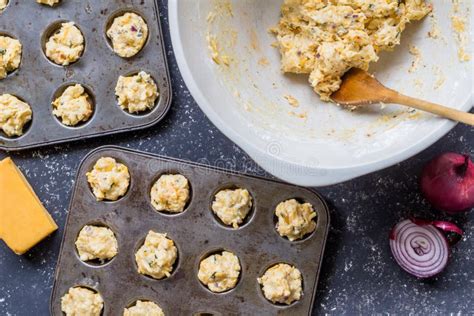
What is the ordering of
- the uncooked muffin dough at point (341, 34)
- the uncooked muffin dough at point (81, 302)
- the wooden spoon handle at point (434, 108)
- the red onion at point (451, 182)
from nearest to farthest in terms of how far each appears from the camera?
the wooden spoon handle at point (434, 108) → the uncooked muffin dough at point (341, 34) → the red onion at point (451, 182) → the uncooked muffin dough at point (81, 302)

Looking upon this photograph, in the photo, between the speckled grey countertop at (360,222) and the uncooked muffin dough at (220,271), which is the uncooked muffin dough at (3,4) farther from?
the uncooked muffin dough at (220,271)

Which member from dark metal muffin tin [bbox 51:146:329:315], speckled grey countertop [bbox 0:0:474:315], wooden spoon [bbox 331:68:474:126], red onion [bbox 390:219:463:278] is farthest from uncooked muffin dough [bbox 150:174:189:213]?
red onion [bbox 390:219:463:278]

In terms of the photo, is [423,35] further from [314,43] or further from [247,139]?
[247,139]

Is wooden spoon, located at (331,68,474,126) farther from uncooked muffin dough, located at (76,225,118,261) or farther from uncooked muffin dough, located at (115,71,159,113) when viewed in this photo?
uncooked muffin dough, located at (76,225,118,261)

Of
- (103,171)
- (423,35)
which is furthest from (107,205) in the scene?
(423,35)

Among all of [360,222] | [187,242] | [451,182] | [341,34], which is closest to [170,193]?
[187,242]

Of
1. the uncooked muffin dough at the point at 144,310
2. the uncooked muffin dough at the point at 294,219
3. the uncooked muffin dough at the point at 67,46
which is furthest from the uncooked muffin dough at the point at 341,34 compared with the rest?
the uncooked muffin dough at the point at 144,310

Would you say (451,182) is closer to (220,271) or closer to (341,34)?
(341,34)
